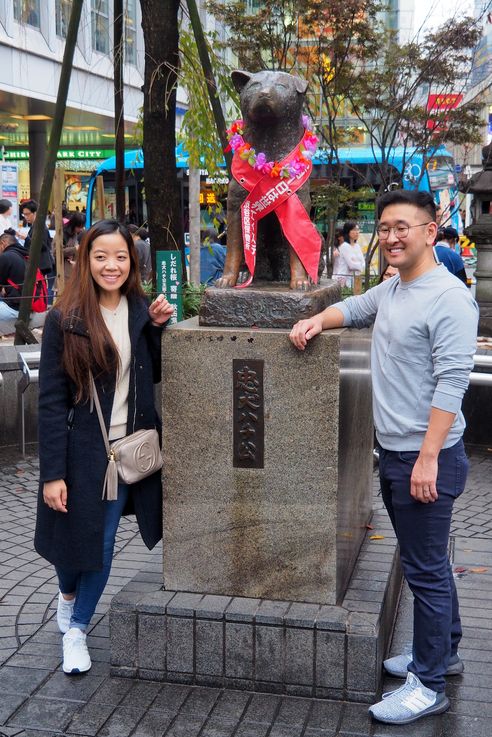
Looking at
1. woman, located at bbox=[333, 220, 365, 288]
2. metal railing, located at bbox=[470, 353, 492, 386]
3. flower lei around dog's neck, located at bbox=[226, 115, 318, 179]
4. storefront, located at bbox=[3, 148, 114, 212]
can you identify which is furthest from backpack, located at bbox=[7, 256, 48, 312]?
storefront, located at bbox=[3, 148, 114, 212]

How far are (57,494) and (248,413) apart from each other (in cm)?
84

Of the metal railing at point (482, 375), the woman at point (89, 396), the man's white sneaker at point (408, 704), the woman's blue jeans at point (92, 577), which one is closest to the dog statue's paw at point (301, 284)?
the woman at point (89, 396)

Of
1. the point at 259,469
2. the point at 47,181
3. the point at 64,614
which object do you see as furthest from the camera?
the point at 47,181

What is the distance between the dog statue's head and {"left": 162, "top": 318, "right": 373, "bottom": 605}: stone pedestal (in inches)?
37.2

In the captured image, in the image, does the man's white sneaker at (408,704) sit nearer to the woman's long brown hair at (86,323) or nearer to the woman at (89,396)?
the woman at (89,396)

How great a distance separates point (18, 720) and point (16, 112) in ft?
81.0

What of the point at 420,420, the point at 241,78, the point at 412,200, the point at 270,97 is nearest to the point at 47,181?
the point at 241,78

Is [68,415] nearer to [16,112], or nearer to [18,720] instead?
[18,720]

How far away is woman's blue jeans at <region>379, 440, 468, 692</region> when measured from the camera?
3490mm

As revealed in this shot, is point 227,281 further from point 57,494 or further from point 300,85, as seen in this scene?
point 57,494

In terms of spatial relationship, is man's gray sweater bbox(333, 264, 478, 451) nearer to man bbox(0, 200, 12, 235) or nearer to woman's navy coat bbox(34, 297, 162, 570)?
woman's navy coat bbox(34, 297, 162, 570)

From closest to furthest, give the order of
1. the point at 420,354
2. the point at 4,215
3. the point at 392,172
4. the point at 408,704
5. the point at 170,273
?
the point at 420,354 < the point at 408,704 < the point at 170,273 < the point at 392,172 < the point at 4,215

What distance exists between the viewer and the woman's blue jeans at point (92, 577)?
396 cm

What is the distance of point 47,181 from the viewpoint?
9008 mm
